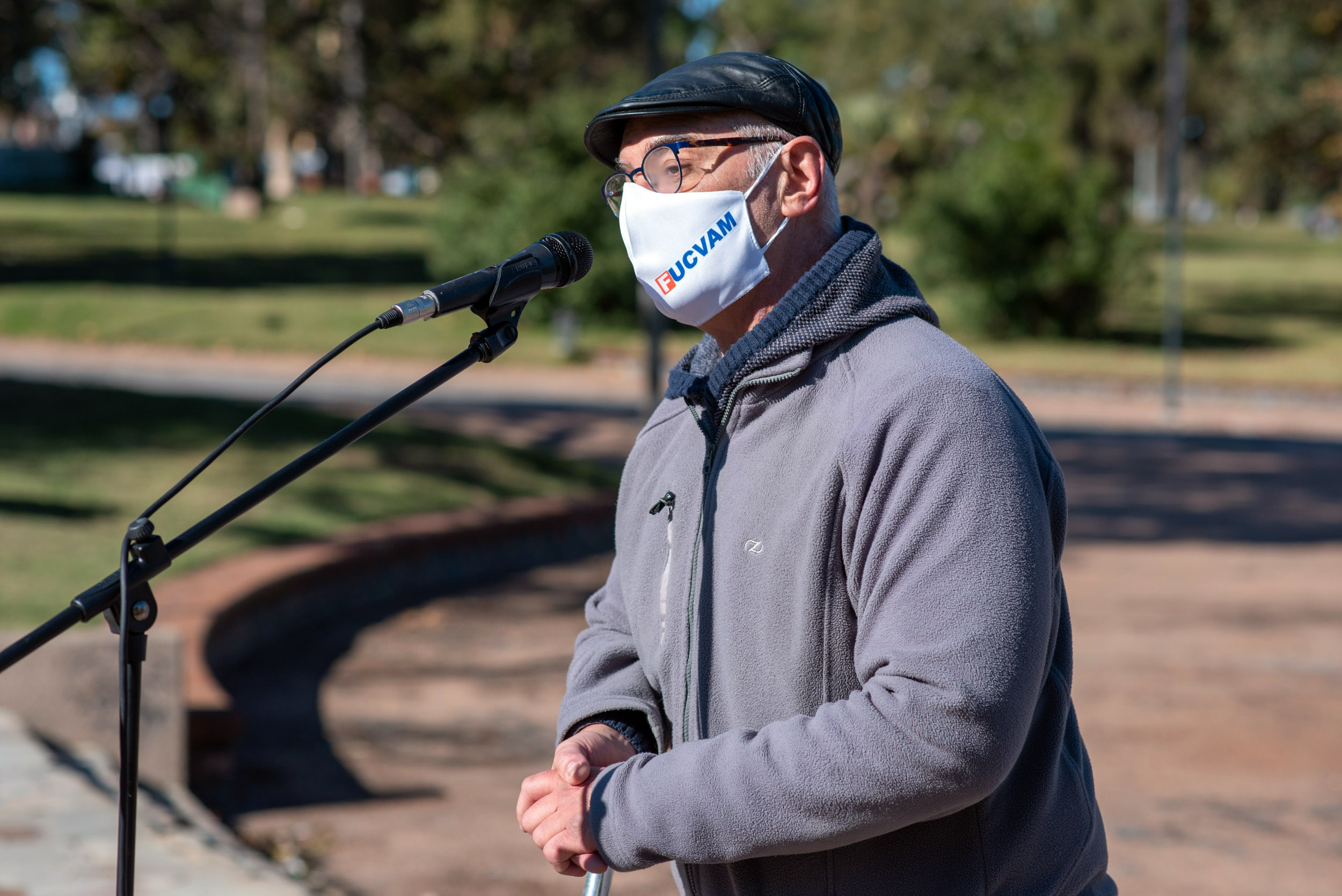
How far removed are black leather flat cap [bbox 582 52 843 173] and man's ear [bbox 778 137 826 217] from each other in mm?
20

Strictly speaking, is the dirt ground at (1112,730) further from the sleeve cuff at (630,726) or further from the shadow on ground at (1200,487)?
the sleeve cuff at (630,726)

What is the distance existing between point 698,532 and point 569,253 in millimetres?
487

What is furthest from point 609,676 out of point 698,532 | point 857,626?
point 857,626

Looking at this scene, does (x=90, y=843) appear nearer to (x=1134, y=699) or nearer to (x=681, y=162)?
(x=681, y=162)

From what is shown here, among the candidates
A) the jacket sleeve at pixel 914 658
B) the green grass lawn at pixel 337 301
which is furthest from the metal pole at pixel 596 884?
the green grass lawn at pixel 337 301

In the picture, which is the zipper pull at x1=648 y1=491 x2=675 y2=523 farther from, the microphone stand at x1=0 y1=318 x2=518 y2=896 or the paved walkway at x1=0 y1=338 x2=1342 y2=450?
the paved walkway at x1=0 y1=338 x2=1342 y2=450

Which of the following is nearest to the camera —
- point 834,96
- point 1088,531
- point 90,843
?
point 90,843

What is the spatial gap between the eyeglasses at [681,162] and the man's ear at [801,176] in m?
→ 0.02

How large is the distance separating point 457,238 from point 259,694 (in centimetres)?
1835

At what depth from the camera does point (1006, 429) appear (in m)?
1.56

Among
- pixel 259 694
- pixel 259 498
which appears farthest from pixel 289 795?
pixel 259 498

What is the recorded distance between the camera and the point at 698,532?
5.82 feet

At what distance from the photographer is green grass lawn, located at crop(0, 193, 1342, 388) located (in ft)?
70.8

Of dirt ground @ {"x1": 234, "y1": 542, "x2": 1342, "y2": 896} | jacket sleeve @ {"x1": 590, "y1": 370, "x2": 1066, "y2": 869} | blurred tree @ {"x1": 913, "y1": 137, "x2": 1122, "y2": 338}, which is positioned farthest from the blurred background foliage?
jacket sleeve @ {"x1": 590, "y1": 370, "x2": 1066, "y2": 869}
